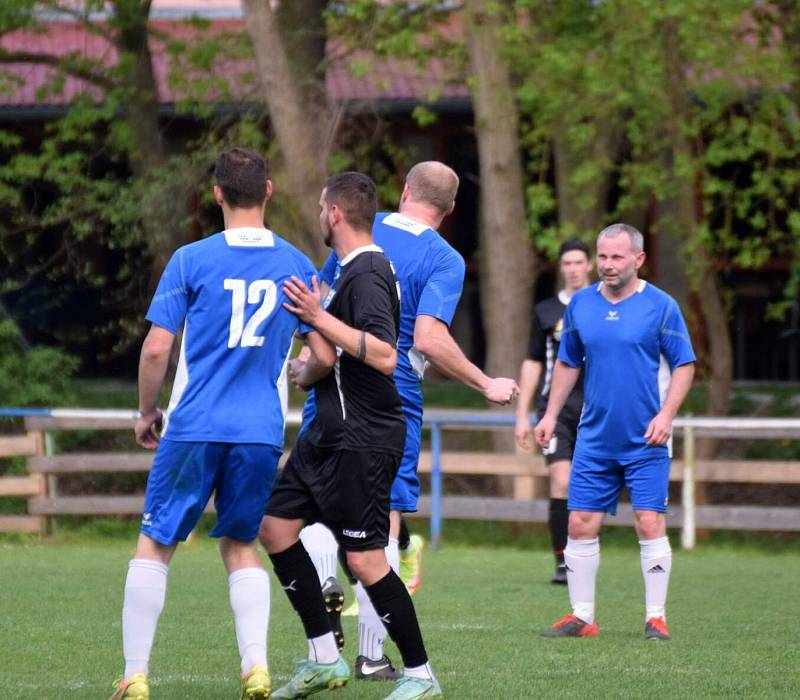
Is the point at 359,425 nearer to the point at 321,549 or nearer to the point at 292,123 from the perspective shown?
the point at 321,549

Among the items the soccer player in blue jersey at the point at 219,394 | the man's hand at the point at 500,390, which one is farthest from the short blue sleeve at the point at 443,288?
the soccer player in blue jersey at the point at 219,394

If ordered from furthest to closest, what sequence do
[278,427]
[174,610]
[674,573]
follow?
[674,573]
[174,610]
[278,427]

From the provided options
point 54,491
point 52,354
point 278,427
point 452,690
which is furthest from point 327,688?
point 52,354

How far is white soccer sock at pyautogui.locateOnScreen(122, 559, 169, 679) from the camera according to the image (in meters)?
5.38

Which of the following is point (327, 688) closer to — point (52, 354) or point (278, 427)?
point (278, 427)

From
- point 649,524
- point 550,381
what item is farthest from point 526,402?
point 649,524

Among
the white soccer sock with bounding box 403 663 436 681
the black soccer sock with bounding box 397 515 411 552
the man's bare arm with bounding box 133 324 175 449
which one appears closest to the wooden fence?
the black soccer sock with bounding box 397 515 411 552

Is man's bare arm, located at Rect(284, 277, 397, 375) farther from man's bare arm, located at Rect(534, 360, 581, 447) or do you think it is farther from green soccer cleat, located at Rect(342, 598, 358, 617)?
green soccer cleat, located at Rect(342, 598, 358, 617)

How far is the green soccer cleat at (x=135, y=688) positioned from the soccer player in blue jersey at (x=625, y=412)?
2.88m

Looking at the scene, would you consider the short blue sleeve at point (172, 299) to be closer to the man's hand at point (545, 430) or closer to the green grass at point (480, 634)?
the green grass at point (480, 634)

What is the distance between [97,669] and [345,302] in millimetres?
2003

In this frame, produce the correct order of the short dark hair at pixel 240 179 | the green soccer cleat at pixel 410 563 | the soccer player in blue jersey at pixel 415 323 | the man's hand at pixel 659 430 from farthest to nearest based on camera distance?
the green soccer cleat at pixel 410 563 < the man's hand at pixel 659 430 < the soccer player in blue jersey at pixel 415 323 < the short dark hair at pixel 240 179

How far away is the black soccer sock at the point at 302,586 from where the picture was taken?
586cm

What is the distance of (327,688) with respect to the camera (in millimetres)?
5887
